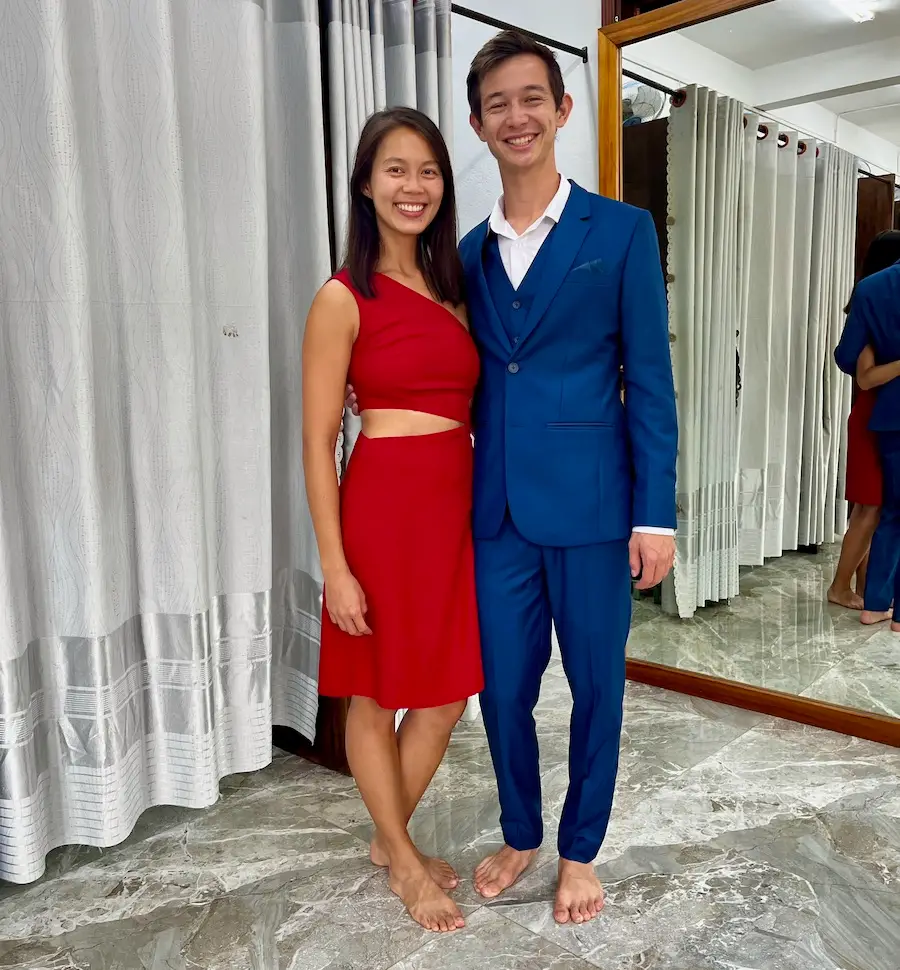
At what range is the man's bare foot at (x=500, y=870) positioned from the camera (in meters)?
1.75

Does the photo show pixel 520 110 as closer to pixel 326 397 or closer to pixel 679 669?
pixel 326 397

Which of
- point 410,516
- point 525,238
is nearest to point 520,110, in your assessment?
point 525,238

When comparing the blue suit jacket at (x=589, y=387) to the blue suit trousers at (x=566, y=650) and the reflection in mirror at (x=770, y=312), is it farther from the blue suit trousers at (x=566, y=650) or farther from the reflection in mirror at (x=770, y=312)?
the reflection in mirror at (x=770, y=312)

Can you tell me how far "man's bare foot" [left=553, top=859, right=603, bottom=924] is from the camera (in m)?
1.67

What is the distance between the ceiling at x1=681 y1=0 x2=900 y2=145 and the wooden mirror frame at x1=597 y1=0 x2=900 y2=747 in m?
0.04

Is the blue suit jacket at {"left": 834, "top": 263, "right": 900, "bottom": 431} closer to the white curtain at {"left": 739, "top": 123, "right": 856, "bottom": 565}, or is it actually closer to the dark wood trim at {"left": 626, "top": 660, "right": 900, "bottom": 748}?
the white curtain at {"left": 739, "top": 123, "right": 856, "bottom": 565}

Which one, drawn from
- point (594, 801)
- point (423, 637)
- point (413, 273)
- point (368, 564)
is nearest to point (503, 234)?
point (413, 273)

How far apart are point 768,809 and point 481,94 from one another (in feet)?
5.45

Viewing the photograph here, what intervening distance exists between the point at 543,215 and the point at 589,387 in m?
0.32

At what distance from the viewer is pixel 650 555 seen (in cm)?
155

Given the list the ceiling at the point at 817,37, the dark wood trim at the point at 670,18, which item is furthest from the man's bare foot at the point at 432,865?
the dark wood trim at the point at 670,18

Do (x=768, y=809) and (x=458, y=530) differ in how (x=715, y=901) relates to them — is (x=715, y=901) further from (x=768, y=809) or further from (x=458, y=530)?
(x=458, y=530)

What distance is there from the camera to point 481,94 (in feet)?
5.03

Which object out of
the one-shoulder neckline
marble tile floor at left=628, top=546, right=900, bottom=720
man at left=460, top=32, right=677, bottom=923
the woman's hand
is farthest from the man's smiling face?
marble tile floor at left=628, top=546, right=900, bottom=720
